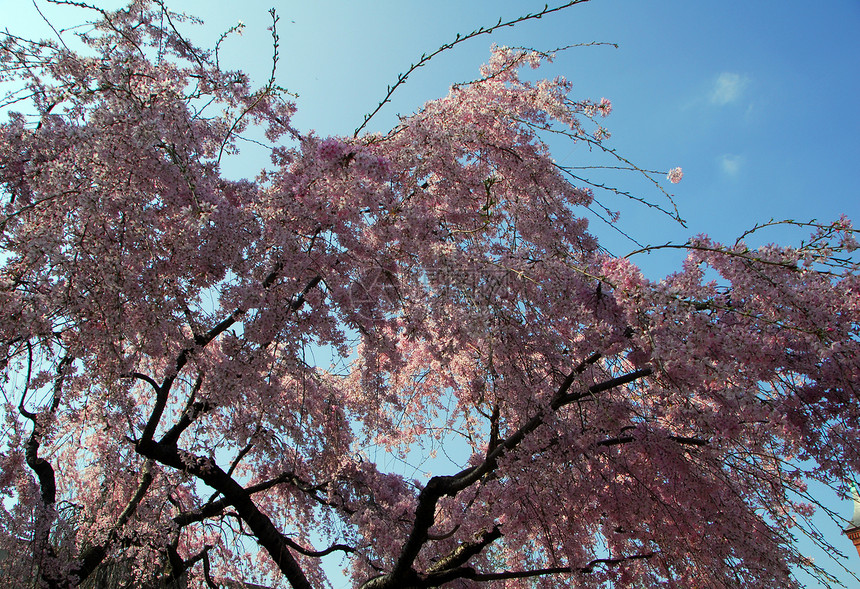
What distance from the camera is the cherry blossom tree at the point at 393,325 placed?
291 centimetres

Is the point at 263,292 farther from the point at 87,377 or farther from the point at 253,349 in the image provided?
the point at 87,377

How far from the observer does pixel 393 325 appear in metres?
5.01

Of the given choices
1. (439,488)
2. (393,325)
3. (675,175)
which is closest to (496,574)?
(439,488)

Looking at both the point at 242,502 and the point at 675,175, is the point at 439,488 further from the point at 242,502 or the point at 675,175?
the point at 675,175

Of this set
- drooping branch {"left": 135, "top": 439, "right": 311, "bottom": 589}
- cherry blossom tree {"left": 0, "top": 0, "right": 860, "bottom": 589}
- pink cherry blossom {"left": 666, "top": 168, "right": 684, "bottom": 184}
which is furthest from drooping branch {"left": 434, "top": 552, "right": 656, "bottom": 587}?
pink cherry blossom {"left": 666, "top": 168, "right": 684, "bottom": 184}

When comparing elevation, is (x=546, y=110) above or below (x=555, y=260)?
above

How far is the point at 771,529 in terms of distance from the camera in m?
4.41

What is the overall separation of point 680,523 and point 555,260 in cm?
341

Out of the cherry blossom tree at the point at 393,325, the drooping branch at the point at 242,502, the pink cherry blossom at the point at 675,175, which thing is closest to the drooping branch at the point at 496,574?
the cherry blossom tree at the point at 393,325

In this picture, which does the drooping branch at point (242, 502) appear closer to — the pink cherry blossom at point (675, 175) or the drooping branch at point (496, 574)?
the drooping branch at point (496, 574)

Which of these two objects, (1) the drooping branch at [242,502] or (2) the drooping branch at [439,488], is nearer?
(2) the drooping branch at [439,488]

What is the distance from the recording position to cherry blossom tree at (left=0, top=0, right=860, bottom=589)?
291cm

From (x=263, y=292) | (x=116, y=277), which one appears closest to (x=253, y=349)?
(x=263, y=292)

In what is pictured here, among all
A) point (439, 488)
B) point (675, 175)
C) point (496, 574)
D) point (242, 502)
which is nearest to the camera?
point (675, 175)
